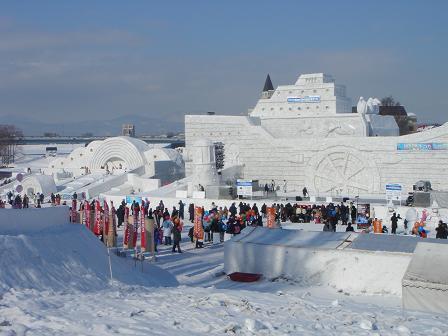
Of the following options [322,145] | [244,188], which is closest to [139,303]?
[244,188]

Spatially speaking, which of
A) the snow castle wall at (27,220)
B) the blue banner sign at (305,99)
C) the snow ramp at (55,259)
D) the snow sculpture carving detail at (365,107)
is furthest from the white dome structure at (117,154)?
the snow castle wall at (27,220)

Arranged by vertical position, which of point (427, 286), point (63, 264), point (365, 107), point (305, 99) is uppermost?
point (305, 99)

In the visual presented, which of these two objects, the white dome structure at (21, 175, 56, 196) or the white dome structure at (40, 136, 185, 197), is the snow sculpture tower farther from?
the white dome structure at (21, 175, 56, 196)

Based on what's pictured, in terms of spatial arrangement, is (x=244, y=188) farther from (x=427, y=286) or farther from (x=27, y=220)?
(x=427, y=286)

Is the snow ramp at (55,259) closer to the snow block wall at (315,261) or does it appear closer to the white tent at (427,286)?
the snow block wall at (315,261)

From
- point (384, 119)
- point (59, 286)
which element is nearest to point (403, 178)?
point (384, 119)

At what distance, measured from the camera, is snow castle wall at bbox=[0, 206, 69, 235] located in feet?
39.1

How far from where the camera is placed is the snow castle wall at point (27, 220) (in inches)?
469

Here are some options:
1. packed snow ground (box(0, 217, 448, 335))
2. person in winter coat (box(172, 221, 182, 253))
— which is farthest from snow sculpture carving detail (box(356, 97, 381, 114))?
packed snow ground (box(0, 217, 448, 335))

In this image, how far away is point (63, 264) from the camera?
11.0 metres

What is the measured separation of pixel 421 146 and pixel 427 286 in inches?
857

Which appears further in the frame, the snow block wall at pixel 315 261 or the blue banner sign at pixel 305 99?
the blue banner sign at pixel 305 99

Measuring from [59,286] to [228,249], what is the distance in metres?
4.69

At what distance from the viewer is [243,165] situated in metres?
35.1
